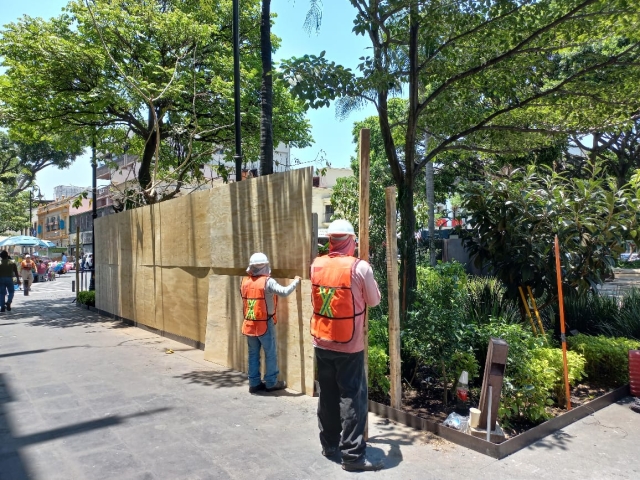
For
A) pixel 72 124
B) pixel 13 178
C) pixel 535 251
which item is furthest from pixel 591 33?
pixel 13 178

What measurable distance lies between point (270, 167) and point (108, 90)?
6.33 metres

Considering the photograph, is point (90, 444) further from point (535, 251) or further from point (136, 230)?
point (136, 230)

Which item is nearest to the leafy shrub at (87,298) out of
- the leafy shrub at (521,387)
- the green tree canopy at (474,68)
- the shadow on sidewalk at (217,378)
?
the shadow on sidewalk at (217,378)

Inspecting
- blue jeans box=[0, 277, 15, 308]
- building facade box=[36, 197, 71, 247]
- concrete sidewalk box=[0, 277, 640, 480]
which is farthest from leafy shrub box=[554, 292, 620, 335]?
building facade box=[36, 197, 71, 247]

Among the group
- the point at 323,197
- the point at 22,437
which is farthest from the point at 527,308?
the point at 323,197

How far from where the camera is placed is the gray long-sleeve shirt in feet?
19.0

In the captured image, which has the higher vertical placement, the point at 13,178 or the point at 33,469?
the point at 13,178

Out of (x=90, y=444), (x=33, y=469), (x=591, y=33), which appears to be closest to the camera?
(x=33, y=469)

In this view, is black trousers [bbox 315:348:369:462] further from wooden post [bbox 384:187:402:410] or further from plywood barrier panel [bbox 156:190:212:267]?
plywood barrier panel [bbox 156:190:212:267]

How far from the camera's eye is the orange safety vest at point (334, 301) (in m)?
4.09

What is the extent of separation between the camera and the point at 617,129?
809cm

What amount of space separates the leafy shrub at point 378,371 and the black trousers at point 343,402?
1.23 meters

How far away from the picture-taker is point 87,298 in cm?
1530

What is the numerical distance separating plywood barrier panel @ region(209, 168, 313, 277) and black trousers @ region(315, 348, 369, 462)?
6.50 feet
